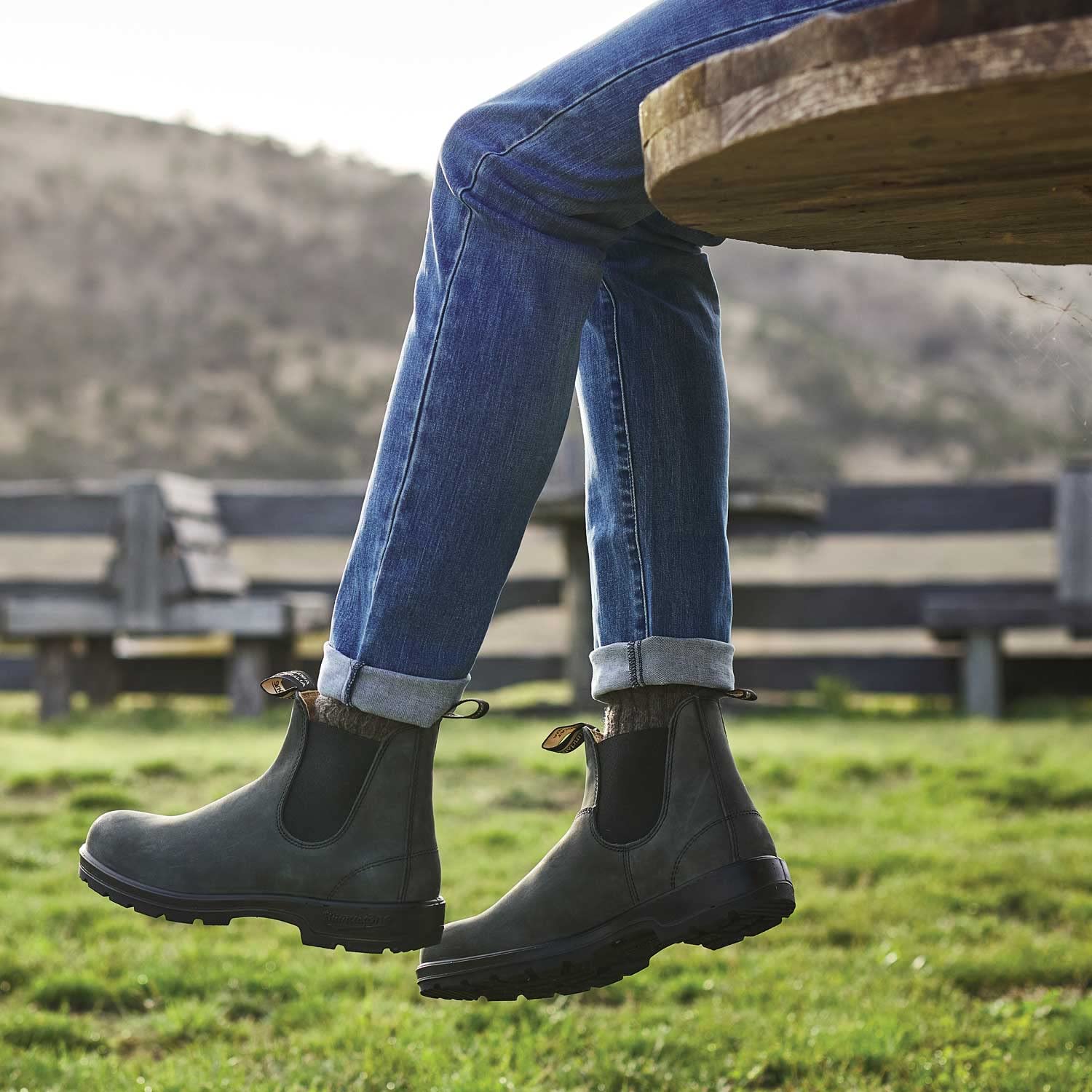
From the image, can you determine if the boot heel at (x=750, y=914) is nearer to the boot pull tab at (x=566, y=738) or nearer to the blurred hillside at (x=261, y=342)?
the boot pull tab at (x=566, y=738)

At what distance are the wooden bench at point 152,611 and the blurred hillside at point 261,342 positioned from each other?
59.5 ft

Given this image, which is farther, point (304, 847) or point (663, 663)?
point (663, 663)

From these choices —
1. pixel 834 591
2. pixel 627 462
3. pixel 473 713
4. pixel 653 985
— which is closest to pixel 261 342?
pixel 834 591

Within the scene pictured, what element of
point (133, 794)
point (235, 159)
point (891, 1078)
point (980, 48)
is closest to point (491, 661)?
point (133, 794)

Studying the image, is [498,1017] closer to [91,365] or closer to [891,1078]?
[891,1078]

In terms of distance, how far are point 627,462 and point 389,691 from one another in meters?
0.40

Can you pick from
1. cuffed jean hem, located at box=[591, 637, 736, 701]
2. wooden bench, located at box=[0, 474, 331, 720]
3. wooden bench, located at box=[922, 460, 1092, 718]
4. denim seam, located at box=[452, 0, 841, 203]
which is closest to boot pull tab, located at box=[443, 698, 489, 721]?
cuffed jean hem, located at box=[591, 637, 736, 701]

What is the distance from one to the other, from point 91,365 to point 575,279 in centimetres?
2754

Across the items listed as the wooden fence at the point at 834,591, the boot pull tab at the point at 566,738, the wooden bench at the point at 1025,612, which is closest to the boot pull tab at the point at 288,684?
the boot pull tab at the point at 566,738

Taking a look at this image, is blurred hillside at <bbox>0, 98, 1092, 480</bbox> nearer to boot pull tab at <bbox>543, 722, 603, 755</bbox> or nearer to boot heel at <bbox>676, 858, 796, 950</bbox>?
boot pull tab at <bbox>543, 722, 603, 755</bbox>

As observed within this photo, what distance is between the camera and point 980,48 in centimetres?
74

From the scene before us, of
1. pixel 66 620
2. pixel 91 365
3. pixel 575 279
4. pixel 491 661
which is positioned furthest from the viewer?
pixel 91 365

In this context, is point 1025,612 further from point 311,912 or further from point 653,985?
point 311,912

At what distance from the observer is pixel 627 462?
1444mm
